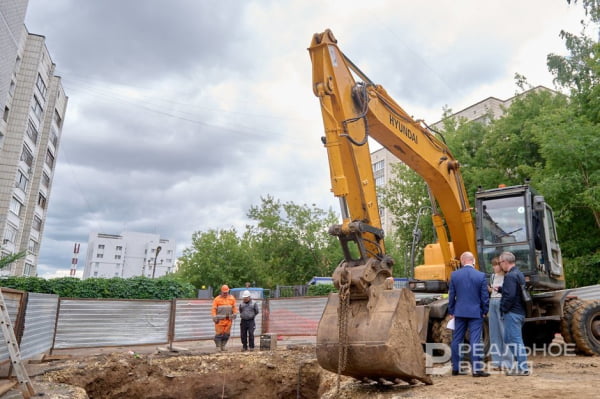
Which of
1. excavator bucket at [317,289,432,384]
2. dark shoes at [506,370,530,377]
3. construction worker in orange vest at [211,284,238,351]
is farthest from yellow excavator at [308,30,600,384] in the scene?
construction worker in orange vest at [211,284,238,351]

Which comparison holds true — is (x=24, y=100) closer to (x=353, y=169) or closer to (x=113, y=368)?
(x=113, y=368)

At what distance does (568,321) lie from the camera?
7410 mm

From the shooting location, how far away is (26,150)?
34812 mm

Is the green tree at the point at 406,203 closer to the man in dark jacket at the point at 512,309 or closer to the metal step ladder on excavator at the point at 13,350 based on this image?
the man in dark jacket at the point at 512,309

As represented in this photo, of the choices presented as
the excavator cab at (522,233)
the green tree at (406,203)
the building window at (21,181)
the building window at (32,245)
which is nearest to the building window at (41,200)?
the building window at (32,245)

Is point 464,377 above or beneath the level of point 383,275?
beneath

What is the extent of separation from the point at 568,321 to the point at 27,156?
127 feet

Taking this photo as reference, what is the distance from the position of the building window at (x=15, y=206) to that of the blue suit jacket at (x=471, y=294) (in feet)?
116

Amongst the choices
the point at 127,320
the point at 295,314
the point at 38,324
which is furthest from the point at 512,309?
the point at 127,320

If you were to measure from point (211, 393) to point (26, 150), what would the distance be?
3296 centimetres

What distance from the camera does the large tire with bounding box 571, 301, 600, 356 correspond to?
23.9 ft

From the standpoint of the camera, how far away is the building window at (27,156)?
1352 inches

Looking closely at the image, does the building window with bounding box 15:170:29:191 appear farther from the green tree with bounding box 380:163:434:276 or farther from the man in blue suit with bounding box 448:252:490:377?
the man in blue suit with bounding box 448:252:490:377

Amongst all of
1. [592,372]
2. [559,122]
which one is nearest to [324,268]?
[559,122]
